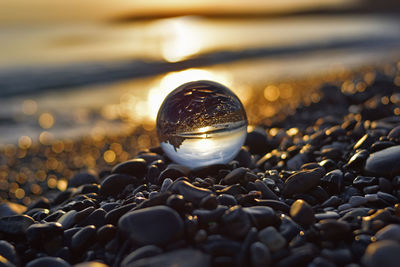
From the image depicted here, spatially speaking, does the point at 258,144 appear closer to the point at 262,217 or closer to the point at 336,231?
the point at 262,217

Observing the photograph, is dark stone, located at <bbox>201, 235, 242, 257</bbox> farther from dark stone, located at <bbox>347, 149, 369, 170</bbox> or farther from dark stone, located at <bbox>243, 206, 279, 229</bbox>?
dark stone, located at <bbox>347, 149, 369, 170</bbox>

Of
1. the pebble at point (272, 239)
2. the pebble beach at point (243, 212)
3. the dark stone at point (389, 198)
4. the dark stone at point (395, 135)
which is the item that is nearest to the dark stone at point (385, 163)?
the pebble beach at point (243, 212)

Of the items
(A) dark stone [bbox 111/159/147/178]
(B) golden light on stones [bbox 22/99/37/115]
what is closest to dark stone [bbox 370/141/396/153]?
(A) dark stone [bbox 111/159/147/178]

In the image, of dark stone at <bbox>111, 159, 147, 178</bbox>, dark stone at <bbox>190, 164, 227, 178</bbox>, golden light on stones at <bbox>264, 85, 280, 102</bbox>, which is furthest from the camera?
golden light on stones at <bbox>264, 85, 280, 102</bbox>

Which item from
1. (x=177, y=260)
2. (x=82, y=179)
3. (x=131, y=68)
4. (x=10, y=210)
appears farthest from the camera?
(x=131, y=68)

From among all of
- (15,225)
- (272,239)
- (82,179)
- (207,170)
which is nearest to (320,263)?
(272,239)

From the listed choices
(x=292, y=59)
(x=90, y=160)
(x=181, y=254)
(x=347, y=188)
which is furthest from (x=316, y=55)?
(x=181, y=254)

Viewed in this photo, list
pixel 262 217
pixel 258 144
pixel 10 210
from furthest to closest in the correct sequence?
pixel 258 144
pixel 10 210
pixel 262 217
